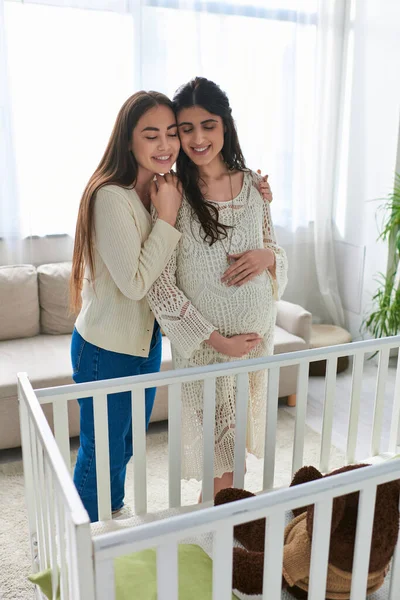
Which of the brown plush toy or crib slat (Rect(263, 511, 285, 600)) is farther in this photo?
the brown plush toy

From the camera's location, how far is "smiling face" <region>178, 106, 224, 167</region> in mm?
1654

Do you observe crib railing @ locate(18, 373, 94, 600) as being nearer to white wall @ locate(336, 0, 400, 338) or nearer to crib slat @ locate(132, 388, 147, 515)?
crib slat @ locate(132, 388, 147, 515)

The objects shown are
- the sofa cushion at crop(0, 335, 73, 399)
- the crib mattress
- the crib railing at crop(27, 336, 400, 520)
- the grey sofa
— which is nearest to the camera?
the crib mattress

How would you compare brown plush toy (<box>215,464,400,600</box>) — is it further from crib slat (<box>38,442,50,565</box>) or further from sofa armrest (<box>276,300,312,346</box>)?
sofa armrest (<box>276,300,312,346</box>)

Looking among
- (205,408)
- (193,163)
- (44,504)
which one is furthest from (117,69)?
(44,504)

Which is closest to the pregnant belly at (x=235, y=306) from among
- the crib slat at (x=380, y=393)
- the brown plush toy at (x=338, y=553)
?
the crib slat at (x=380, y=393)

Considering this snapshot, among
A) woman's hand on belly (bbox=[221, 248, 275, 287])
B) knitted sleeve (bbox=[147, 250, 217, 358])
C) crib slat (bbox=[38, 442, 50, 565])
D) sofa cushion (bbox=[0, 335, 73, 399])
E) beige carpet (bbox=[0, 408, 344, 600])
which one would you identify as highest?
woman's hand on belly (bbox=[221, 248, 275, 287])

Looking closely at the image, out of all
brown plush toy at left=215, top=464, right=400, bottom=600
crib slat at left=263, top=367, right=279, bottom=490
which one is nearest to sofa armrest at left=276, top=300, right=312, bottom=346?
crib slat at left=263, top=367, right=279, bottom=490

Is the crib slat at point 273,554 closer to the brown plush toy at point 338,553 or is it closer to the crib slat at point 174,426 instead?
the brown plush toy at point 338,553

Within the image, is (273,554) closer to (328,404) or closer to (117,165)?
(328,404)

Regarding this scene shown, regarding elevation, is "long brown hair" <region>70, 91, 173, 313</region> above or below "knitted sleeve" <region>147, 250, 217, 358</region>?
above

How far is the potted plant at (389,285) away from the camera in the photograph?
10.8ft

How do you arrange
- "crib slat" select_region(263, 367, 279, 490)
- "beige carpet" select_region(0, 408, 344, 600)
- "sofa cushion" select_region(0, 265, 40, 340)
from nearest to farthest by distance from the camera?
"crib slat" select_region(263, 367, 279, 490) → "beige carpet" select_region(0, 408, 344, 600) → "sofa cushion" select_region(0, 265, 40, 340)

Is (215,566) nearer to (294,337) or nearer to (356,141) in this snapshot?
(294,337)
